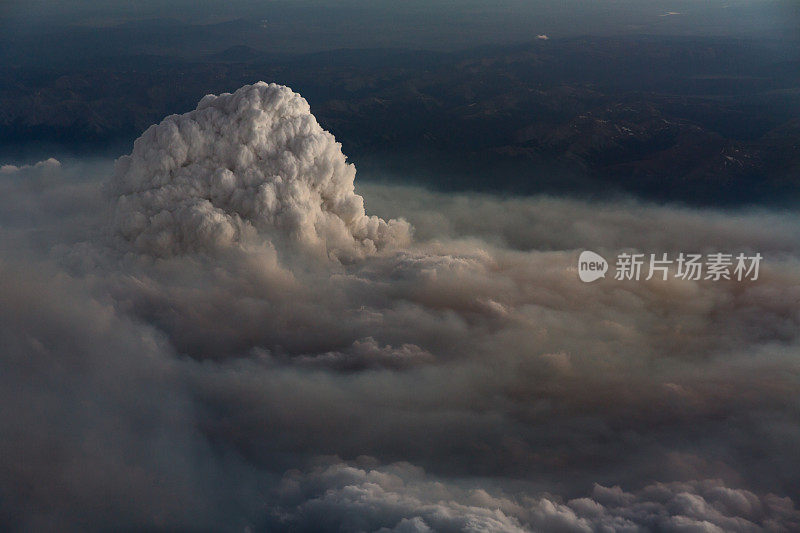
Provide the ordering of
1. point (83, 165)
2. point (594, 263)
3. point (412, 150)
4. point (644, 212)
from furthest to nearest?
point (412, 150), point (83, 165), point (644, 212), point (594, 263)

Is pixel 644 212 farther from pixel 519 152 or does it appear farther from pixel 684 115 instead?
pixel 684 115

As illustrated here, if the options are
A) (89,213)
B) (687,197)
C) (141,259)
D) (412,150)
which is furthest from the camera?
(412,150)

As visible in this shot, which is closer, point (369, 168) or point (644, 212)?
point (644, 212)

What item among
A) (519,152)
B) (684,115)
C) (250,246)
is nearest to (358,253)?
(250,246)

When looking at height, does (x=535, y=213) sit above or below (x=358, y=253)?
below

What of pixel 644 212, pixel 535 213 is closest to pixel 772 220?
pixel 644 212

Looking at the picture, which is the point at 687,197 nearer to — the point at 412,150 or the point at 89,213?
the point at 412,150
